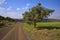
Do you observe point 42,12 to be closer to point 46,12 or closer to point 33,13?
point 46,12

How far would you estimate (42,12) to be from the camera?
4816cm

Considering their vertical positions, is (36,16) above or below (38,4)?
below

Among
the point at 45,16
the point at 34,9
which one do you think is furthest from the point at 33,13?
the point at 45,16

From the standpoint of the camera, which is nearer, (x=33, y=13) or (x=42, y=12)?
(x=42, y=12)

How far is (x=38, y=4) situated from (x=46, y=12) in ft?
14.7

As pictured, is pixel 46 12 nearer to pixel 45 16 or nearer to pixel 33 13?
pixel 45 16

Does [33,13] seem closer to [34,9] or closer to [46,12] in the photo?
[34,9]

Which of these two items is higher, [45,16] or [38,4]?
[38,4]

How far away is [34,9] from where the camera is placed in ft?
167

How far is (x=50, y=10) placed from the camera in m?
48.2

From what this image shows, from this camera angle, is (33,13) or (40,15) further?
(33,13)

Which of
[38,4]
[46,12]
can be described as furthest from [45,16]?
[38,4]

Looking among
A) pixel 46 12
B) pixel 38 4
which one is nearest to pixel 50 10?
pixel 46 12

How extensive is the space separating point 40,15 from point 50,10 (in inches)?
139
